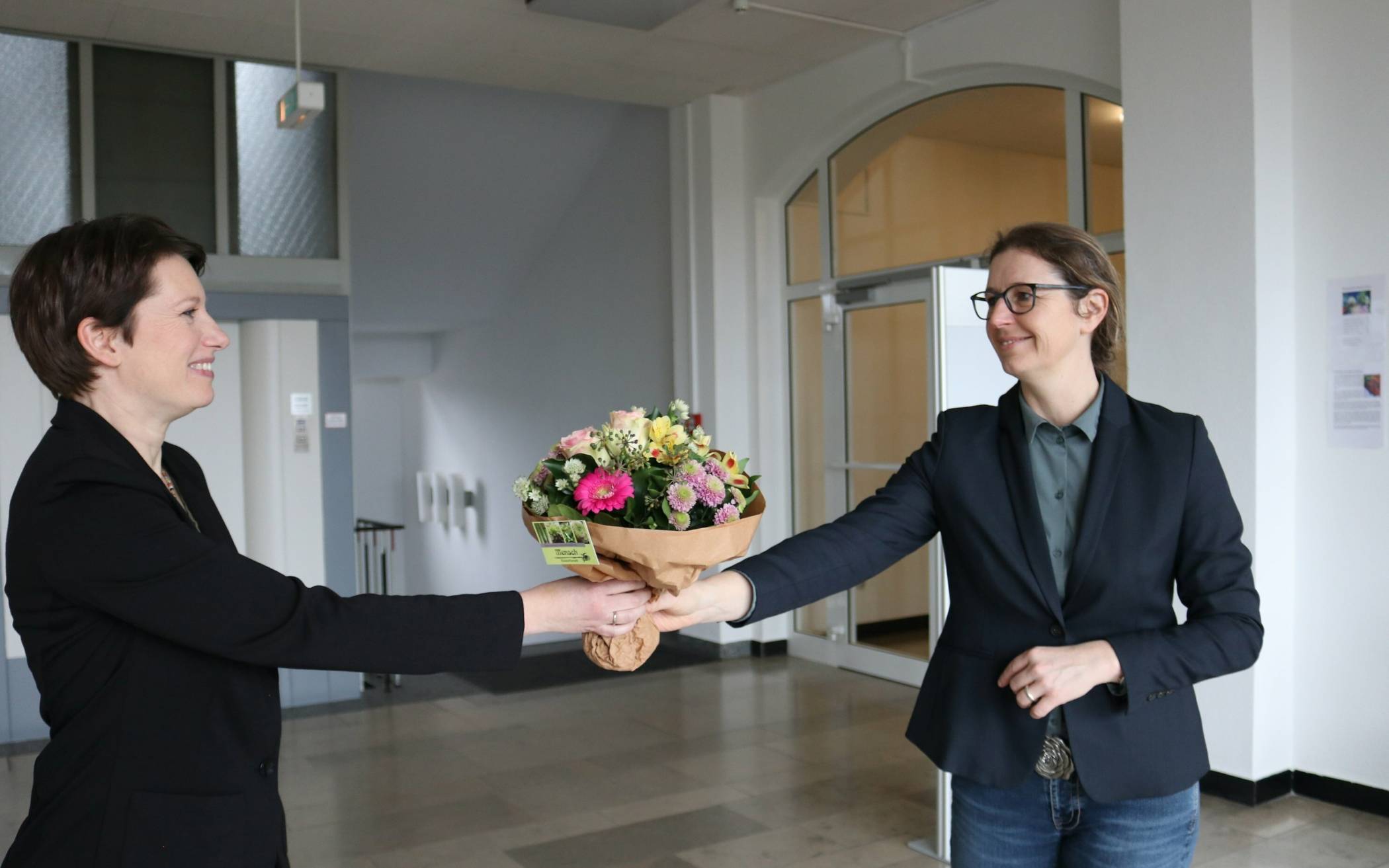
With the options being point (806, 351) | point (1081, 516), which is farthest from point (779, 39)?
point (1081, 516)

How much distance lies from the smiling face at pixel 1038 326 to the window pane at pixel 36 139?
5608 mm

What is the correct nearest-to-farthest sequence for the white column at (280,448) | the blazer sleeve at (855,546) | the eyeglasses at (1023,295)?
the eyeglasses at (1023,295)
the blazer sleeve at (855,546)
the white column at (280,448)

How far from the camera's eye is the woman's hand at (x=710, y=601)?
1.80 m

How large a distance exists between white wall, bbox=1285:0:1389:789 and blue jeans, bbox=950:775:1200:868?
3.15 meters

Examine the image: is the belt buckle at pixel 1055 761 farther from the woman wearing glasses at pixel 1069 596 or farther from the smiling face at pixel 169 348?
the smiling face at pixel 169 348

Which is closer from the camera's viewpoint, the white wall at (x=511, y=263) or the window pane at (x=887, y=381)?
the window pane at (x=887, y=381)

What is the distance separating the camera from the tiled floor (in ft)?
13.3

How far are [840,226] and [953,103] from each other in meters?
1.09

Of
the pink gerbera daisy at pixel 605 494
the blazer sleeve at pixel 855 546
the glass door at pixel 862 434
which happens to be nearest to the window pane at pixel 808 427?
the glass door at pixel 862 434

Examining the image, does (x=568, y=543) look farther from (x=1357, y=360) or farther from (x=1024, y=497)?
(x=1357, y=360)

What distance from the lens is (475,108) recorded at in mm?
8047

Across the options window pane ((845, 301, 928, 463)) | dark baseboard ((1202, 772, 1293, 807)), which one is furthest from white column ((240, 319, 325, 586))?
dark baseboard ((1202, 772, 1293, 807))

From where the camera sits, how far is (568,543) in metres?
1.64

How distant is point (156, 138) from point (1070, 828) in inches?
239
